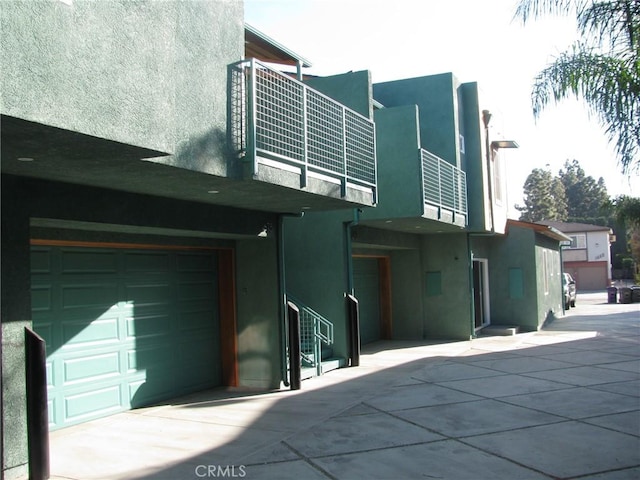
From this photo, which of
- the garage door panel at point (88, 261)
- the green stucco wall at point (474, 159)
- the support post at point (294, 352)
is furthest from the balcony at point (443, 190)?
the garage door panel at point (88, 261)

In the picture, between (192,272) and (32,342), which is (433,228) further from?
(32,342)

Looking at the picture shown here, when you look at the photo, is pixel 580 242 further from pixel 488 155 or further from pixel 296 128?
pixel 296 128

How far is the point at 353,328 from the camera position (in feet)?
41.3

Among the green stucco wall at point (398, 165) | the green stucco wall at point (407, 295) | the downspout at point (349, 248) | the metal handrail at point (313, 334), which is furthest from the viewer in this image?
the green stucco wall at point (407, 295)

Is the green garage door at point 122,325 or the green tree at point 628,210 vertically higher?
the green tree at point 628,210

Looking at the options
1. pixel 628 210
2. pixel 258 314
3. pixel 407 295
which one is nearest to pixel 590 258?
pixel 407 295

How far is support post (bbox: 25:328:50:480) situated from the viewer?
578 centimetres

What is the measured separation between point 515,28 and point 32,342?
595 cm

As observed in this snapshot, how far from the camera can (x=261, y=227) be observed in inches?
404

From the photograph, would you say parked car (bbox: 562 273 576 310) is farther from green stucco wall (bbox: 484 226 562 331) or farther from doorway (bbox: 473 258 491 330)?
doorway (bbox: 473 258 491 330)

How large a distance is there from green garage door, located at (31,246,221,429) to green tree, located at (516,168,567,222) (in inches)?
2892

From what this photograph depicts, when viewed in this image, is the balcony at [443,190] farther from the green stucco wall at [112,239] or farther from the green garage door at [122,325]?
the green garage door at [122,325]

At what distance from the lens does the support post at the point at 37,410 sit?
227 inches

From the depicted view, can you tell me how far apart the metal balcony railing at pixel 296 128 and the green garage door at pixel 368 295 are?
605 centimetres
